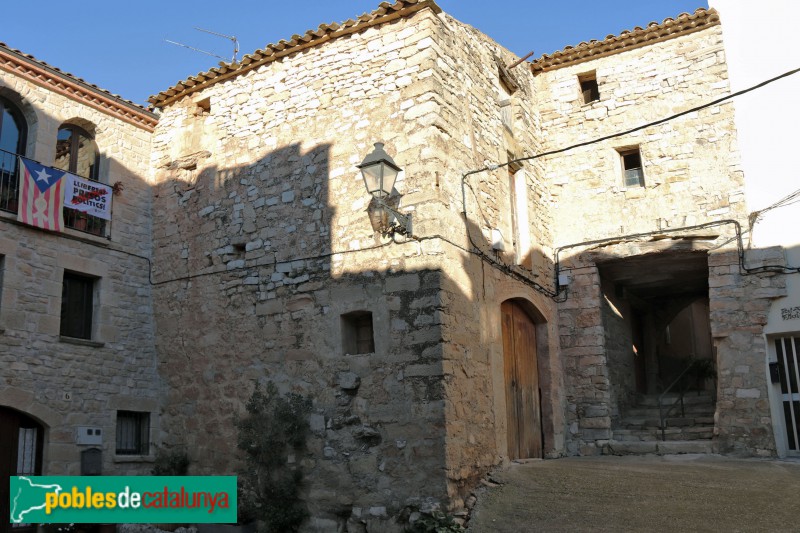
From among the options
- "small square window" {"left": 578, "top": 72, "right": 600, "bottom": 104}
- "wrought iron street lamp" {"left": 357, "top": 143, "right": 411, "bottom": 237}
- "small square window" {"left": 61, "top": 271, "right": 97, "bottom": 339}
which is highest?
"small square window" {"left": 578, "top": 72, "right": 600, "bottom": 104}

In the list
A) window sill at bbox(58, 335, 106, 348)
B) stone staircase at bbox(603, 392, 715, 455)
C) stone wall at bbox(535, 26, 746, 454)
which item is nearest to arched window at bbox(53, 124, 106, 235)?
window sill at bbox(58, 335, 106, 348)

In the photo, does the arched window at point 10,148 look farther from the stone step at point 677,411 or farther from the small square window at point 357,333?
the stone step at point 677,411

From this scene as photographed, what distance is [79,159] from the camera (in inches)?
432

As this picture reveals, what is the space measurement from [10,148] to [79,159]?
1066 mm

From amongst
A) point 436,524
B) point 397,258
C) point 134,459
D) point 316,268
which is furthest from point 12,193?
point 436,524

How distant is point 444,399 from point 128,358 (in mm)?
5092

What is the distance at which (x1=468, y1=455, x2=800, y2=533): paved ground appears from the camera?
7.28 metres

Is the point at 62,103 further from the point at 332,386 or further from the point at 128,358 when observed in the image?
the point at 332,386

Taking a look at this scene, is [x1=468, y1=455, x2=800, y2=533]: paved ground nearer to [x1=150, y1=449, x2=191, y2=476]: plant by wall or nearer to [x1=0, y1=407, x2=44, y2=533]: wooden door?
[x1=150, y1=449, x2=191, y2=476]: plant by wall

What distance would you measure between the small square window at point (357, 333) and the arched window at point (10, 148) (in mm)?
4648

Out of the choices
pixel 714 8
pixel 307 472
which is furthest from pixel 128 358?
pixel 714 8

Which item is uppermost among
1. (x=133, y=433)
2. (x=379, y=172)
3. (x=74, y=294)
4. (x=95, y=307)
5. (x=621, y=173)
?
(x=621, y=173)

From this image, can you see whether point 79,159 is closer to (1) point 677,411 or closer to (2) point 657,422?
(2) point 657,422

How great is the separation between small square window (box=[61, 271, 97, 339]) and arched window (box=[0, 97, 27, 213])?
1.26 m
